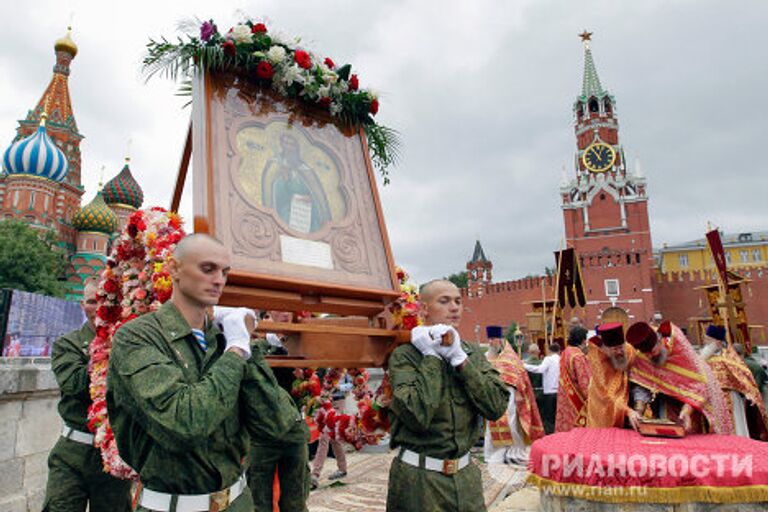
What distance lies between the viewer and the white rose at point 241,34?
281 centimetres

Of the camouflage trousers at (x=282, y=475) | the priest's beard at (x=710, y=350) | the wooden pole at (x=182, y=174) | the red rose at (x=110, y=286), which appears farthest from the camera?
the priest's beard at (x=710, y=350)

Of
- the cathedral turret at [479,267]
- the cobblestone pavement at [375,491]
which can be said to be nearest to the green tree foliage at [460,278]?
the cathedral turret at [479,267]

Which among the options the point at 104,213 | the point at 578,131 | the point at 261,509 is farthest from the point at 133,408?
the point at 578,131

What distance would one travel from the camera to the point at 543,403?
10.4 m

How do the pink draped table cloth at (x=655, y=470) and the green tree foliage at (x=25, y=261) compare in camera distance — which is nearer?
the pink draped table cloth at (x=655, y=470)

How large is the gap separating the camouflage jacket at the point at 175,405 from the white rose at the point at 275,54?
65.1 inches

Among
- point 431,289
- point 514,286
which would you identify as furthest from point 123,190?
point 431,289

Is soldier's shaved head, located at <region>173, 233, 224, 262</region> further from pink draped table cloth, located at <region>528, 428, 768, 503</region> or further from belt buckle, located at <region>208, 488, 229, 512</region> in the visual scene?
pink draped table cloth, located at <region>528, 428, 768, 503</region>

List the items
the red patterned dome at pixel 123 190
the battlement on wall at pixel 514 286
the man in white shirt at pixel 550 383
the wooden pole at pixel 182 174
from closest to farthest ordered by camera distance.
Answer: the wooden pole at pixel 182 174 → the man in white shirt at pixel 550 383 → the red patterned dome at pixel 123 190 → the battlement on wall at pixel 514 286

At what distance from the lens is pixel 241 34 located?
9.30 ft

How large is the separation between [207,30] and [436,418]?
2709 mm

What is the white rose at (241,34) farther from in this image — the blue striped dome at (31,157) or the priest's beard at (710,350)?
the blue striped dome at (31,157)

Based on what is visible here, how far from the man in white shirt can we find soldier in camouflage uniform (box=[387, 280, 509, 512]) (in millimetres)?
7381

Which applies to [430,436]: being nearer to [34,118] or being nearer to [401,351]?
[401,351]
